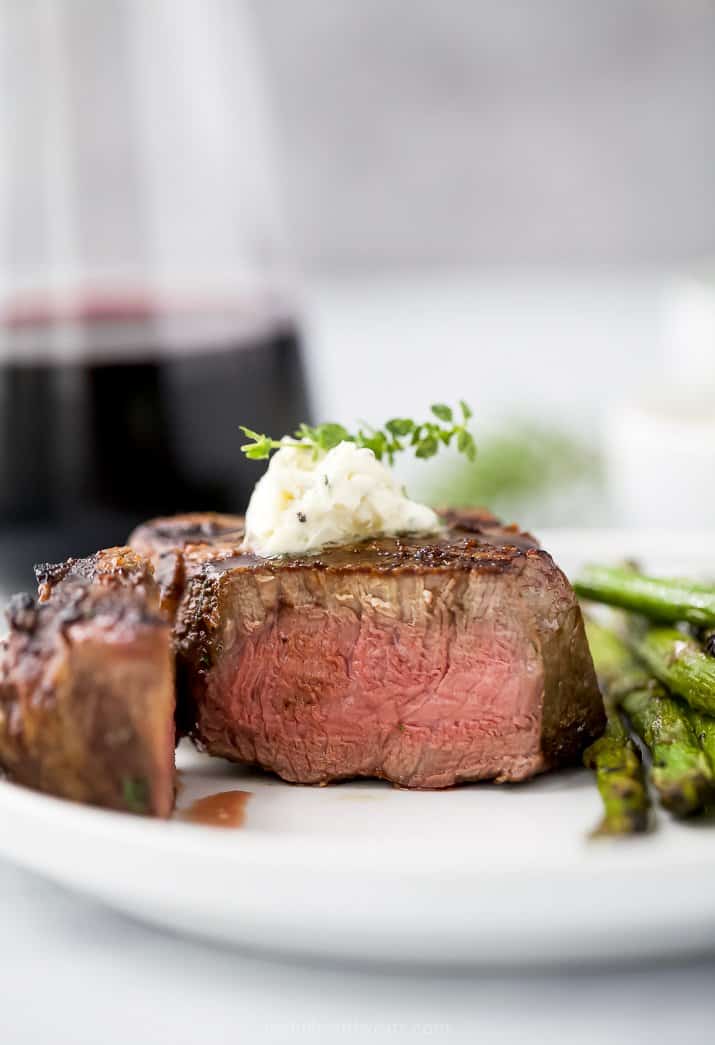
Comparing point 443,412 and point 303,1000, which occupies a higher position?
point 443,412

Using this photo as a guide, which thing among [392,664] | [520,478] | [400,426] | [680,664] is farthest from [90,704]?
[520,478]

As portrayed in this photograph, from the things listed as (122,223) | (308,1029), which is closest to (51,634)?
(308,1029)

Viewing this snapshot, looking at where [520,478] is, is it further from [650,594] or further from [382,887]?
[382,887]

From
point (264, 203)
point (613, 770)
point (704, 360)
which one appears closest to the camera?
point (613, 770)

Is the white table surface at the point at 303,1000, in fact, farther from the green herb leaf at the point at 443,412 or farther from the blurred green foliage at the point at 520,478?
the blurred green foliage at the point at 520,478

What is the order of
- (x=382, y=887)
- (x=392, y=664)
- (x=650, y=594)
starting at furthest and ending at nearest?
1. (x=650, y=594)
2. (x=392, y=664)
3. (x=382, y=887)

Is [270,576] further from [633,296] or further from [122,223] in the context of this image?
[633,296]
